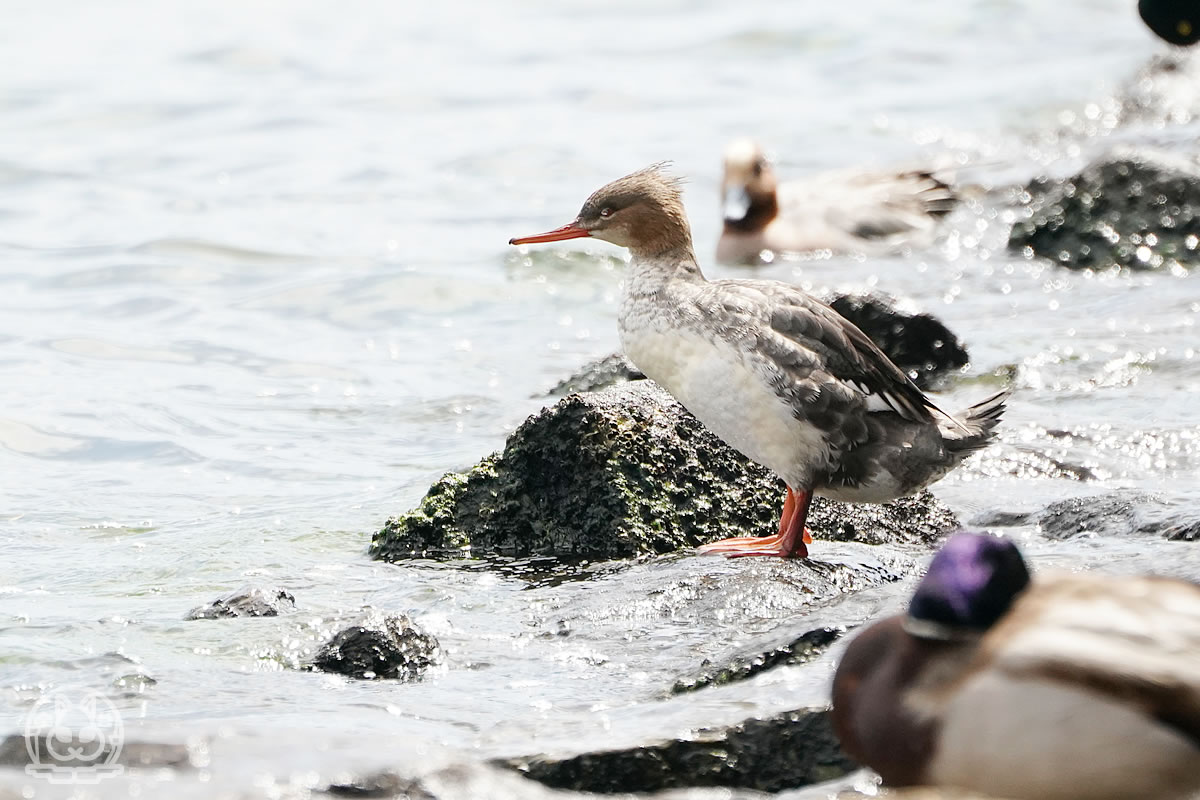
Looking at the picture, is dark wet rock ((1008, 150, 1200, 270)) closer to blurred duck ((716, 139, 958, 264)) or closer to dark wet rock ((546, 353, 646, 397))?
blurred duck ((716, 139, 958, 264))

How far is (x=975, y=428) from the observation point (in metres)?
6.44

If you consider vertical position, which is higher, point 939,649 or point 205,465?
point 939,649

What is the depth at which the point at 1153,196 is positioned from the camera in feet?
38.0

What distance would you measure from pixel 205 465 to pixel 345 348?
244cm

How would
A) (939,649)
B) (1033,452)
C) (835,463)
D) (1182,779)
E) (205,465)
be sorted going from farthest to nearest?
(205,465)
(1033,452)
(835,463)
(939,649)
(1182,779)

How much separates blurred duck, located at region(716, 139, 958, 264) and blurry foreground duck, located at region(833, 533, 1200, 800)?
29.3 feet

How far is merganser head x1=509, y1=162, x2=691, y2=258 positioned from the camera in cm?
682

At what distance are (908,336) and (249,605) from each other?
450 cm

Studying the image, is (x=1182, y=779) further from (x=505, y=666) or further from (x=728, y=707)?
(x=505, y=666)

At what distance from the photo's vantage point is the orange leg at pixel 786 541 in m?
6.05

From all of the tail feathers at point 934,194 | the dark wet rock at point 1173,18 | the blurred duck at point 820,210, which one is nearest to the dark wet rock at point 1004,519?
the dark wet rock at point 1173,18

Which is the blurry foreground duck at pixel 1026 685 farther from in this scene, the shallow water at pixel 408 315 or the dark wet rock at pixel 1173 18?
the dark wet rock at pixel 1173 18

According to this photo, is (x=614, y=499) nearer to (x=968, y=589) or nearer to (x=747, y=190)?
(x=968, y=589)

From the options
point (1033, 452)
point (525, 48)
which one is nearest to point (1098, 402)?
point (1033, 452)
